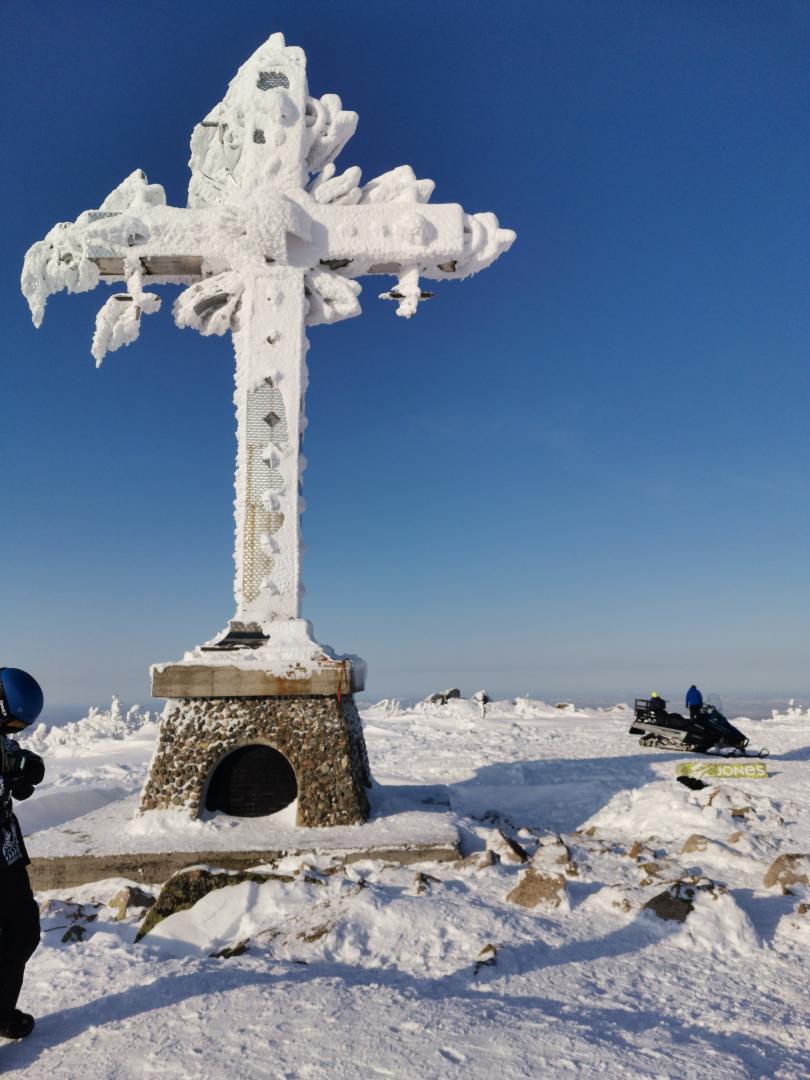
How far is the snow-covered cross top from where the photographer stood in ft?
30.1

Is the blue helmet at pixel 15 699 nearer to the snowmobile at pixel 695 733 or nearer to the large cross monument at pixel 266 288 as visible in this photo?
the large cross monument at pixel 266 288

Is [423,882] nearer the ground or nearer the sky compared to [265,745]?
nearer the ground

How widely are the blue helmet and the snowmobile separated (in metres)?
13.0

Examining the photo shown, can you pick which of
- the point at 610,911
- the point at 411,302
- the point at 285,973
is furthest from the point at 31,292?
the point at 610,911

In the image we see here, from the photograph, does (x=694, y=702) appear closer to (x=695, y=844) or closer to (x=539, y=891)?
(x=695, y=844)

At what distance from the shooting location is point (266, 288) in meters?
9.45

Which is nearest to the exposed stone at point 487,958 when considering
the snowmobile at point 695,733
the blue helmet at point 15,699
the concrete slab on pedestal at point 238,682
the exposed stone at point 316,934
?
the exposed stone at point 316,934

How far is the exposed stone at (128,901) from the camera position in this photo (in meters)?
5.73

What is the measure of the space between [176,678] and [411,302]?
5802mm

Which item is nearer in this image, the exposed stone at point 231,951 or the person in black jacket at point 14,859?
the person in black jacket at point 14,859

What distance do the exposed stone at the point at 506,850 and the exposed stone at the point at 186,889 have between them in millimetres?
2289

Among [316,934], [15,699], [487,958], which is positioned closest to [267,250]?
[15,699]

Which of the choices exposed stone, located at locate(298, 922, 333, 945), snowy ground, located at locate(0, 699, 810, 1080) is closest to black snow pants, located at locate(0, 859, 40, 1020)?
snowy ground, located at locate(0, 699, 810, 1080)

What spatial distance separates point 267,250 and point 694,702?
11.4 metres
